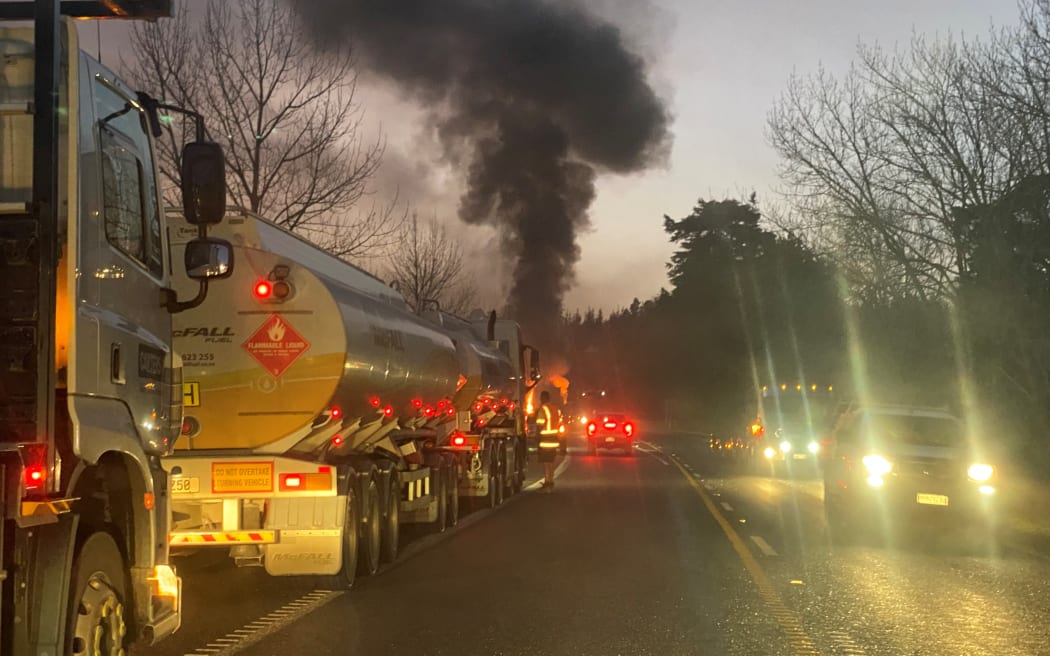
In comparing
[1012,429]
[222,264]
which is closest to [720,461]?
[1012,429]

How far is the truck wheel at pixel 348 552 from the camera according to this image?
11094 mm

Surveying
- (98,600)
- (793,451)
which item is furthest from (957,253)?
(98,600)

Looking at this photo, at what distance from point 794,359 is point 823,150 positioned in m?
46.4

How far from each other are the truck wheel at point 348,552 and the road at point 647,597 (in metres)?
0.15

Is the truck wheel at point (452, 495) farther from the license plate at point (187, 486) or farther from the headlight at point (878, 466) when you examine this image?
the license plate at point (187, 486)

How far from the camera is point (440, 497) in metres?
17.1

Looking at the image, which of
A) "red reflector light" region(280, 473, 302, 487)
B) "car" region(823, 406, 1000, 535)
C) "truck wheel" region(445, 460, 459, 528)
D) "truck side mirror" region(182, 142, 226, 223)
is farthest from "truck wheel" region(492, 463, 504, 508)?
"truck side mirror" region(182, 142, 226, 223)

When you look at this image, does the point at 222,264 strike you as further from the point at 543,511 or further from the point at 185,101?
the point at 185,101

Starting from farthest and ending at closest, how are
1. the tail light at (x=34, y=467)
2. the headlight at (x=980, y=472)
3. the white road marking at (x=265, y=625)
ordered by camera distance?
the headlight at (x=980, y=472) < the white road marking at (x=265, y=625) < the tail light at (x=34, y=467)

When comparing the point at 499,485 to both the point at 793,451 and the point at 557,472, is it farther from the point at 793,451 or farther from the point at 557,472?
the point at 793,451

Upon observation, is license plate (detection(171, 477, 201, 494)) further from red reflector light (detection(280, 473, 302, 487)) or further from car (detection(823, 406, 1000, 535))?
car (detection(823, 406, 1000, 535))

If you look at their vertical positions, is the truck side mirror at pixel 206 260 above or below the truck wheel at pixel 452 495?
above

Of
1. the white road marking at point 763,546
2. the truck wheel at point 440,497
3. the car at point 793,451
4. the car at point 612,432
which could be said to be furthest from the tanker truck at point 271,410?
the car at point 612,432

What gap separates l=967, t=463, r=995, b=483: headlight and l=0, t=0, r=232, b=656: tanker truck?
12477 millimetres
